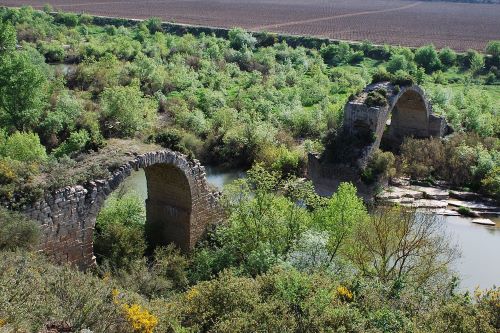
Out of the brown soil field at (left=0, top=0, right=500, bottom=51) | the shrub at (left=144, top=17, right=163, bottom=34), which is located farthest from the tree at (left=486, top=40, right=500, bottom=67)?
the shrub at (left=144, top=17, right=163, bottom=34)

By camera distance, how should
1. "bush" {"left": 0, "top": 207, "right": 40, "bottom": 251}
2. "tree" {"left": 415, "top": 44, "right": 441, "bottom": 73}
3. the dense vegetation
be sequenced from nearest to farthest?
the dense vegetation, "bush" {"left": 0, "top": 207, "right": 40, "bottom": 251}, "tree" {"left": 415, "top": 44, "right": 441, "bottom": 73}

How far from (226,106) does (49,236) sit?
33316 millimetres

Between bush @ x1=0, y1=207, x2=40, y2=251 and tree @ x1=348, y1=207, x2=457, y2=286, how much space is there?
11309mm

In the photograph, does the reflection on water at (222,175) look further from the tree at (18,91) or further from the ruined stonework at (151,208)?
the ruined stonework at (151,208)

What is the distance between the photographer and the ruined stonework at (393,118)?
124 feet

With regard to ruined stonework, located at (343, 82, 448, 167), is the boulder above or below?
below

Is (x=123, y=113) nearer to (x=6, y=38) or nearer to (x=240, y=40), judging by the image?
(x=6, y=38)

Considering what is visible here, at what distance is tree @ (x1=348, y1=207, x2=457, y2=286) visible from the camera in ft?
74.2

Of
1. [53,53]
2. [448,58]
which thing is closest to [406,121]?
[448,58]

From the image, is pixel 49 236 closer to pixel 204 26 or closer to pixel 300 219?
pixel 300 219

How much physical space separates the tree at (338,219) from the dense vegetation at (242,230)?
0.19 feet

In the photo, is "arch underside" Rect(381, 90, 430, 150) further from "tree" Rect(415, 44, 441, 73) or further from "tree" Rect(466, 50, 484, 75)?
"tree" Rect(466, 50, 484, 75)

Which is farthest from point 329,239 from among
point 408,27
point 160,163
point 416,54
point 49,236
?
point 408,27

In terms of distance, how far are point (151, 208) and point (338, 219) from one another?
8052mm
